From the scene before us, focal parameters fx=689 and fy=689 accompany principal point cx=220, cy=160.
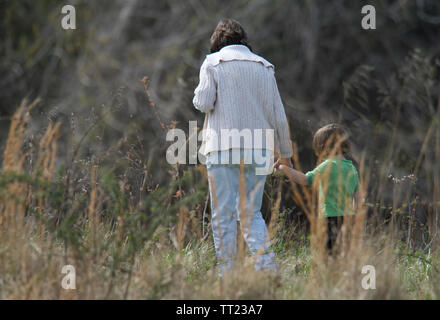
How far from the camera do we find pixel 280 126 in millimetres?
3965

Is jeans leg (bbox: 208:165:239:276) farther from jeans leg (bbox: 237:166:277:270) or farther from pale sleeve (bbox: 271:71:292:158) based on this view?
pale sleeve (bbox: 271:71:292:158)

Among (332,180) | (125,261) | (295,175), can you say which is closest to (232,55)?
(295,175)

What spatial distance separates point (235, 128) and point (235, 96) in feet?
0.60

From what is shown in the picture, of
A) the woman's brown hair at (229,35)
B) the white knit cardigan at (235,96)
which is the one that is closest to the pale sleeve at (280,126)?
the white knit cardigan at (235,96)

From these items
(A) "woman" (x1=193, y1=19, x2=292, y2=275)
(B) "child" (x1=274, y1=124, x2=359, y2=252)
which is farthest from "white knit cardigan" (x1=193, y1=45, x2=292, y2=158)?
(B) "child" (x1=274, y1=124, x2=359, y2=252)

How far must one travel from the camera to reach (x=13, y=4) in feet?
35.0

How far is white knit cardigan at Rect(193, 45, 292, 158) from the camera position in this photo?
382cm

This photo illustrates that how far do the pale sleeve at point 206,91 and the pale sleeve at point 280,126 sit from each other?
1.20ft

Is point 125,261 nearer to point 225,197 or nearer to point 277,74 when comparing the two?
point 225,197

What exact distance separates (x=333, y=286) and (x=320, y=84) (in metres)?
7.34

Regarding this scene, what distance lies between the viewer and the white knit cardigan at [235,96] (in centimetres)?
382

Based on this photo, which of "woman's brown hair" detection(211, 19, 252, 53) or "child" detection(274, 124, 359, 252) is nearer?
"child" detection(274, 124, 359, 252)

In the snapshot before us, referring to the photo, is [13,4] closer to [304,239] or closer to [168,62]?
[168,62]

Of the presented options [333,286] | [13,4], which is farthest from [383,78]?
[333,286]
